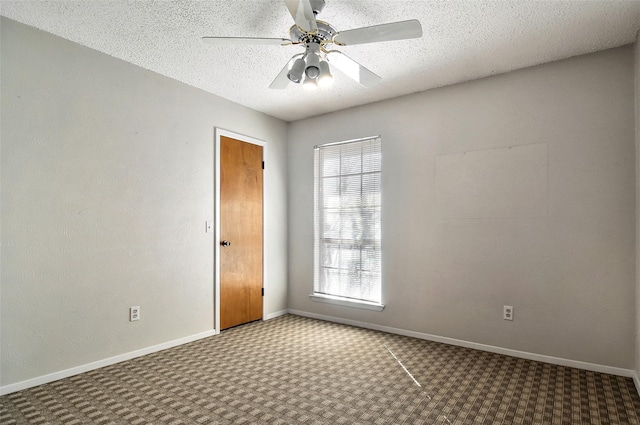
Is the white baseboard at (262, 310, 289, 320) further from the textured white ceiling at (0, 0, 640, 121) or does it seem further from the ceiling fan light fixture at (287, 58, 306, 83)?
the ceiling fan light fixture at (287, 58, 306, 83)

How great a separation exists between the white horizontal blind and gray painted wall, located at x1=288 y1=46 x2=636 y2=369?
0.16 meters

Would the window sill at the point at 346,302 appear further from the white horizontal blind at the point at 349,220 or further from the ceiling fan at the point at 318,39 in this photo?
the ceiling fan at the point at 318,39

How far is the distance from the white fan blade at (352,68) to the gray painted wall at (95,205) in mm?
1818

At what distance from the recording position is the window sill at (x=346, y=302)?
13.2 feet

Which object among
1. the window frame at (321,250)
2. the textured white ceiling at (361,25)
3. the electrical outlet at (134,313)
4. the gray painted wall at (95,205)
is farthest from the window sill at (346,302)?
the textured white ceiling at (361,25)

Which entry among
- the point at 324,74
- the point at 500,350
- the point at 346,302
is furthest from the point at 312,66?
the point at 500,350

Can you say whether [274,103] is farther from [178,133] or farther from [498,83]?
[498,83]

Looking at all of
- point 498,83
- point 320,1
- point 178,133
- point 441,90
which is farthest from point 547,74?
point 178,133

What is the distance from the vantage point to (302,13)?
6.37 ft

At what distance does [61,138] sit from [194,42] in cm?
123

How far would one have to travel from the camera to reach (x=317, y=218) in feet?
15.1

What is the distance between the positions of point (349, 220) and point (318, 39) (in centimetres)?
231

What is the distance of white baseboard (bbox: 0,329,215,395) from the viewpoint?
8.27 feet

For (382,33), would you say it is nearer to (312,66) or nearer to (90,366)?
(312,66)
